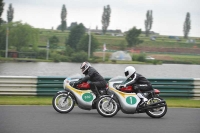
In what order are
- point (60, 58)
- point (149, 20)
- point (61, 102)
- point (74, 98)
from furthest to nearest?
point (149, 20)
point (60, 58)
point (74, 98)
point (61, 102)

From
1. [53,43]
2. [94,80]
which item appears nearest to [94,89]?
[94,80]

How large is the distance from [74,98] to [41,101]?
124 inches

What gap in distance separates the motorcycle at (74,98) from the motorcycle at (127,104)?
0.51 metres

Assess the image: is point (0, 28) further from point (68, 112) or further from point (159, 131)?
point (159, 131)

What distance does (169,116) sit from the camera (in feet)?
40.4

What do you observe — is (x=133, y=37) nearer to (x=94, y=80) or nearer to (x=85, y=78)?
(x=94, y=80)

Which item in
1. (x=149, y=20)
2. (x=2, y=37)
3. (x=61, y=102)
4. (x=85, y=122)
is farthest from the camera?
(x=149, y=20)

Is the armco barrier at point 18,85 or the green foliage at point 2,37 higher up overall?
the green foliage at point 2,37

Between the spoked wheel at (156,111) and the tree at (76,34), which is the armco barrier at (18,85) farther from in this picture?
the tree at (76,34)

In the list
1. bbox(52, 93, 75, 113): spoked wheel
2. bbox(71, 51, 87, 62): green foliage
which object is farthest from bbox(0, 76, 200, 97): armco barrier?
bbox(71, 51, 87, 62): green foliage

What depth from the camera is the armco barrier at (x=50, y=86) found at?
15953 mm

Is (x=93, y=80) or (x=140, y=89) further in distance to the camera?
(x=93, y=80)

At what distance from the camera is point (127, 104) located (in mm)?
11828

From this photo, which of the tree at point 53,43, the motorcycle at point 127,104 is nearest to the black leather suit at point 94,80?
the motorcycle at point 127,104
